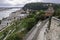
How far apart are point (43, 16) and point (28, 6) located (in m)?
75.2

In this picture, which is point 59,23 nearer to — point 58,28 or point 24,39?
point 58,28

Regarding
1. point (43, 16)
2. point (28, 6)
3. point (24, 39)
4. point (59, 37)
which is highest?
point (59, 37)

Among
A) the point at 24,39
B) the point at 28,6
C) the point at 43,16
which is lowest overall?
the point at 28,6

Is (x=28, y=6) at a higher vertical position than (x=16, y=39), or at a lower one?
lower

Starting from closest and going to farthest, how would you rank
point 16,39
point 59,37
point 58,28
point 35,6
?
point 59,37, point 58,28, point 16,39, point 35,6

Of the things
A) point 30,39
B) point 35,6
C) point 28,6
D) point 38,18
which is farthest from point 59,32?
point 28,6

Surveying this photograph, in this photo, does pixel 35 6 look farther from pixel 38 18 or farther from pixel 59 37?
pixel 59 37

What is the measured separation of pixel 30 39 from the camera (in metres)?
13.6

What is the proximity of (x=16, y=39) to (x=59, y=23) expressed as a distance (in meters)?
9.18

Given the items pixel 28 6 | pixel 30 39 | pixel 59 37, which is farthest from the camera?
pixel 28 6

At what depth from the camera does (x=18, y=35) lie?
15.0 meters

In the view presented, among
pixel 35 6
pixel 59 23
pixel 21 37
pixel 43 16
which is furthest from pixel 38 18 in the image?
pixel 35 6

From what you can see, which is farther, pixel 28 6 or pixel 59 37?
pixel 28 6

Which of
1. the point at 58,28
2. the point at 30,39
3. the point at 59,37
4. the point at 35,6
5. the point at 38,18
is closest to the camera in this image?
the point at 59,37
